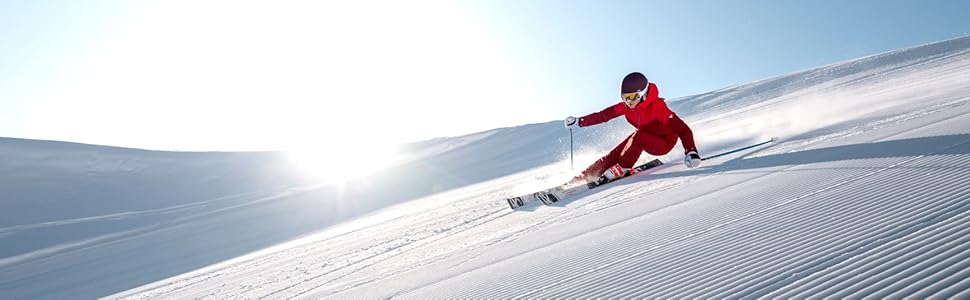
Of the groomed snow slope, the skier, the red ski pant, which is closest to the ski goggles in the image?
the skier

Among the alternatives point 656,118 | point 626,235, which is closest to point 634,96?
point 656,118

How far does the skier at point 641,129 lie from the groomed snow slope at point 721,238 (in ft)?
1.29

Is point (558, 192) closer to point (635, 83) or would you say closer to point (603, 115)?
point (603, 115)

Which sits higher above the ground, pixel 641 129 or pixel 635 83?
pixel 635 83

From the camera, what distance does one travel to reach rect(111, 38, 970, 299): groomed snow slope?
97.0 inches

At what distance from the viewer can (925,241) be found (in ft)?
7.98

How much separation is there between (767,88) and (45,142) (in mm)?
32484

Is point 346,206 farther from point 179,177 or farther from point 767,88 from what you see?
point 767,88

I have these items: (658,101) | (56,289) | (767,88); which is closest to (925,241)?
(658,101)

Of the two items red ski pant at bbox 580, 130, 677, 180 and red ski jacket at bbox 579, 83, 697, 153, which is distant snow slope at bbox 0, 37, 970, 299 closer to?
red ski pant at bbox 580, 130, 677, 180

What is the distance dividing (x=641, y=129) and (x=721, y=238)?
200 inches

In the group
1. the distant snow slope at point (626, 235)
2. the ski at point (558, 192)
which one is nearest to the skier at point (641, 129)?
the ski at point (558, 192)

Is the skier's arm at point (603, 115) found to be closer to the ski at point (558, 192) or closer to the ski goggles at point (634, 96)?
the ski goggles at point (634, 96)

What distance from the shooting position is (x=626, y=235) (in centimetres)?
437
